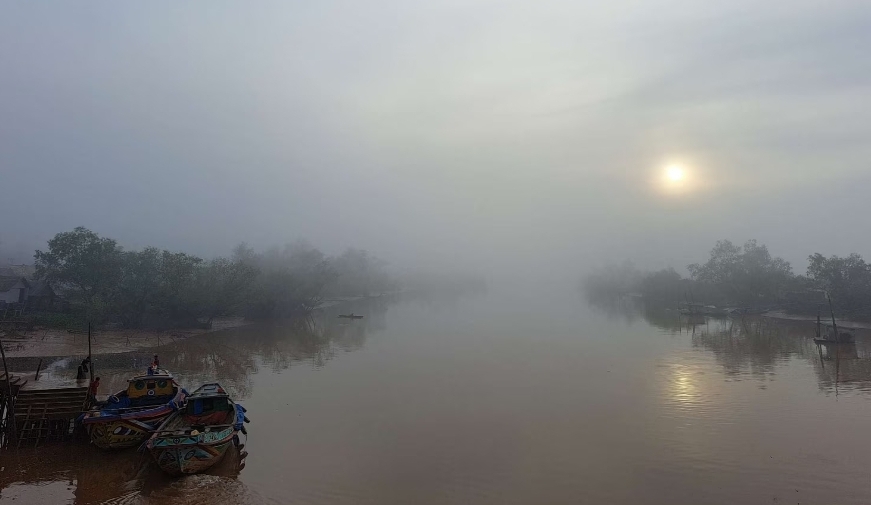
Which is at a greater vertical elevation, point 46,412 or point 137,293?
point 137,293

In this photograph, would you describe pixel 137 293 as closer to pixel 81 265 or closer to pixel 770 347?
pixel 81 265

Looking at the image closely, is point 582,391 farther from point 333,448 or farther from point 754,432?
point 333,448

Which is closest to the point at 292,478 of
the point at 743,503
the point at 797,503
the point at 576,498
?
the point at 576,498

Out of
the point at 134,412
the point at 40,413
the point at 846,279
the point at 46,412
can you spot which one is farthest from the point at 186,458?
the point at 846,279

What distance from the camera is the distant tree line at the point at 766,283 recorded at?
5300 cm

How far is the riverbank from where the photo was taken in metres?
32.0

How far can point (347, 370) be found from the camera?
29688 mm

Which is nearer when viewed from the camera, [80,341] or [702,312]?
[80,341]

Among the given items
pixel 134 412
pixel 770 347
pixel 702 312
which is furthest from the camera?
pixel 702 312

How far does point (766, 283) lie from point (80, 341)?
254ft

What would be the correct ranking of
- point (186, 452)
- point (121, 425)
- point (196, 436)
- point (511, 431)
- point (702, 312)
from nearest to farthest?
point (186, 452), point (196, 436), point (121, 425), point (511, 431), point (702, 312)

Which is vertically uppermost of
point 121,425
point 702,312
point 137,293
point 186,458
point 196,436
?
point 137,293

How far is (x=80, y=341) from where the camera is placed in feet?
119

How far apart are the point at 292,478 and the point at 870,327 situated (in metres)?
57.6
